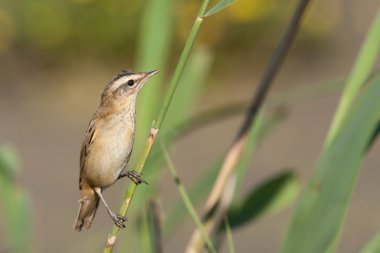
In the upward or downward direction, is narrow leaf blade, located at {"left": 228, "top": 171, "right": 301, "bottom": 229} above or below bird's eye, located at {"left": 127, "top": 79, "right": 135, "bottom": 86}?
below

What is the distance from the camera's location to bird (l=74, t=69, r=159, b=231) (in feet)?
9.07

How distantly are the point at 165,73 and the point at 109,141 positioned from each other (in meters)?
6.49

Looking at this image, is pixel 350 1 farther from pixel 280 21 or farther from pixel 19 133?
pixel 19 133

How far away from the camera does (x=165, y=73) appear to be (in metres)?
9.30

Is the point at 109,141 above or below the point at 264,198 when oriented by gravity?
above

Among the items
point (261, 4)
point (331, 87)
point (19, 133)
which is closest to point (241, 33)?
point (261, 4)

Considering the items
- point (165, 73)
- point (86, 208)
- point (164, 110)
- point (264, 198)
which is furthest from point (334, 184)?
point (165, 73)

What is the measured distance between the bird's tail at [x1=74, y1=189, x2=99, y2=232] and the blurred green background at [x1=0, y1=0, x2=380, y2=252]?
4393 millimetres

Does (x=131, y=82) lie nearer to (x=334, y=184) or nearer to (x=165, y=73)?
(x=334, y=184)

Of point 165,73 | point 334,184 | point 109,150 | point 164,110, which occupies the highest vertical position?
point 165,73

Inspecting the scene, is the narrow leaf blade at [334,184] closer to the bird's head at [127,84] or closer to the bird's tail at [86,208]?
the bird's head at [127,84]

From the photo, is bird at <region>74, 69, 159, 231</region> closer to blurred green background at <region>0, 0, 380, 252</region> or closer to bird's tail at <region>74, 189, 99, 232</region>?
bird's tail at <region>74, 189, 99, 232</region>

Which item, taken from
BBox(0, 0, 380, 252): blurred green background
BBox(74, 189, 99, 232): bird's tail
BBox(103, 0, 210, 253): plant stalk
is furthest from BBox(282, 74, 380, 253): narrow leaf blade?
BBox(0, 0, 380, 252): blurred green background

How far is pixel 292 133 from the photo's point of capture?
8602 millimetres
